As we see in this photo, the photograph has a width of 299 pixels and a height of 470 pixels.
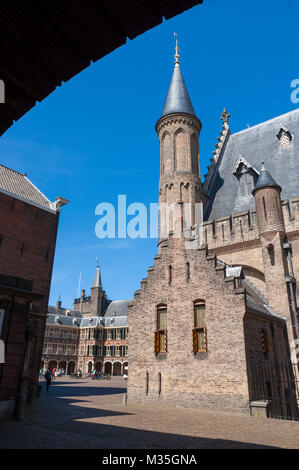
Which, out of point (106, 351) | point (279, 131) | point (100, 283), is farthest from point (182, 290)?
point (100, 283)

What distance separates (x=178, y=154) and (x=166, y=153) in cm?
107

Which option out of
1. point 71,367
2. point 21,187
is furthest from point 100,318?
point 21,187

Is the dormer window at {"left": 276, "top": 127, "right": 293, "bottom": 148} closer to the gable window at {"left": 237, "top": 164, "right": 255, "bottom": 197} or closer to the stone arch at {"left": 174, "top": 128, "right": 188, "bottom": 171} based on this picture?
the gable window at {"left": 237, "top": 164, "right": 255, "bottom": 197}

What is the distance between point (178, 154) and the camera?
Result: 26.7m

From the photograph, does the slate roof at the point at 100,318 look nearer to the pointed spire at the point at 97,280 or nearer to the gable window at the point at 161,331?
the pointed spire at the point at 97,280

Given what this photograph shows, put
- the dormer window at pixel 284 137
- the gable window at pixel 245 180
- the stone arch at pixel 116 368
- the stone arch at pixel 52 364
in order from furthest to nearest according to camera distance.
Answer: the stone arch at pixel 116 368 → the stone arch at pixel 52 364 → the dormer window at pixel 284 137 → the gable window at pixel 245 180

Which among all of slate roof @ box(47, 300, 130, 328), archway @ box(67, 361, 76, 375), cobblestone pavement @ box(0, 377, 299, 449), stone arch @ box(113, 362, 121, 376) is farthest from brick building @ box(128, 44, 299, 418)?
archway @ box(67, 361, 76, 375)

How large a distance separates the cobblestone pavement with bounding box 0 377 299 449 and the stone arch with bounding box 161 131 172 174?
62.7 ft

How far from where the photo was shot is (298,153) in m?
24.0

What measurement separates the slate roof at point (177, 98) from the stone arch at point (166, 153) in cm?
202

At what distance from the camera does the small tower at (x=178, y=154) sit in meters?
25.7

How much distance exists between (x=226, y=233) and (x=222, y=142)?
43.3 ft

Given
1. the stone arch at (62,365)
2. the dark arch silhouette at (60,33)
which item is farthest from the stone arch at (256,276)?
the stone arch at (62,365)

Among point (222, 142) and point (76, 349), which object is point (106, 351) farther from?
point (222, 142)
